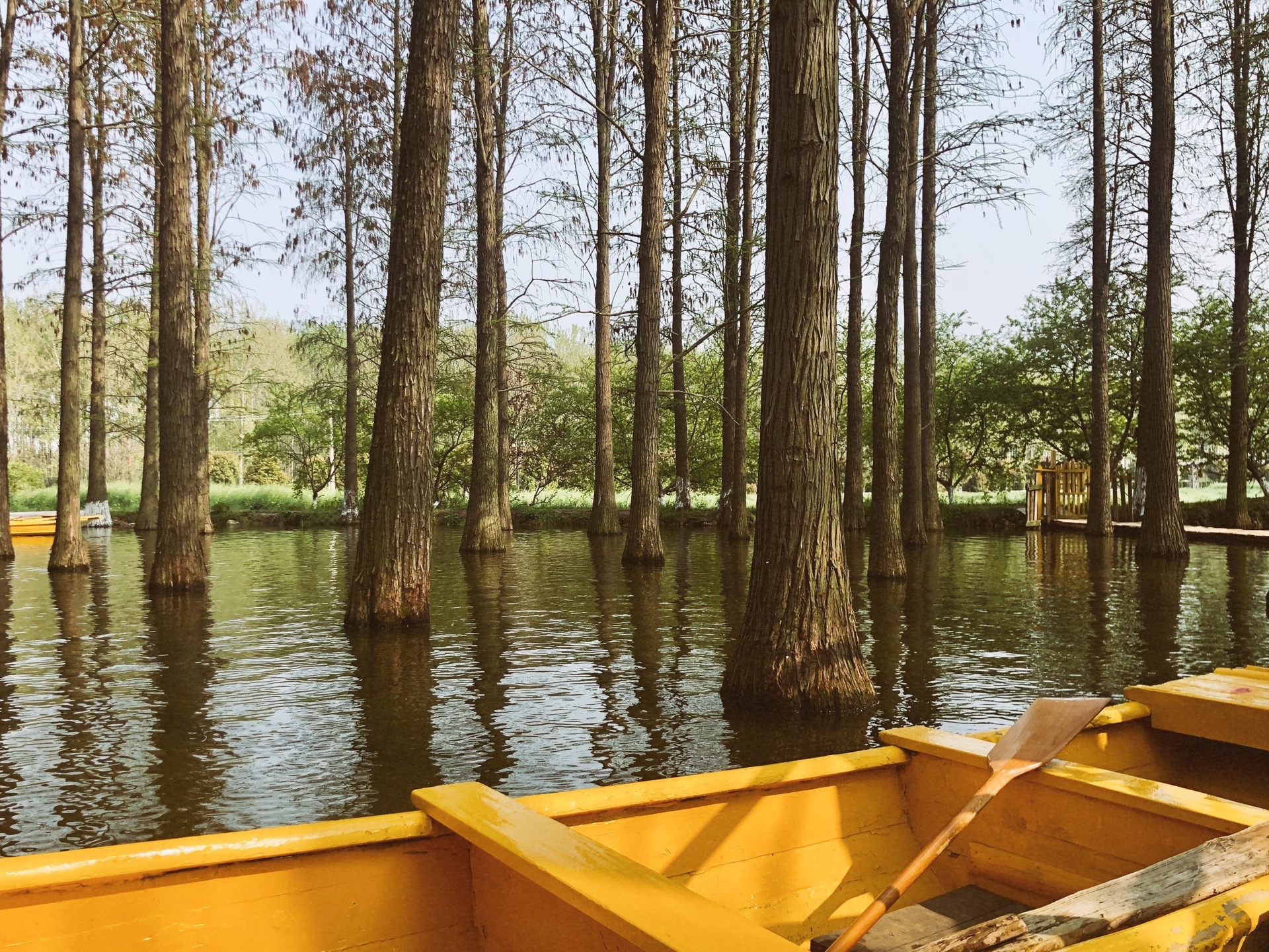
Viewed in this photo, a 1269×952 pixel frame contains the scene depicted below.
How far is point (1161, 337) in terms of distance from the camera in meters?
15.7

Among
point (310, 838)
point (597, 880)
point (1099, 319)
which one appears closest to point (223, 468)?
point (1099, 319)

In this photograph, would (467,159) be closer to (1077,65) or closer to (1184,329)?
(1077,65)

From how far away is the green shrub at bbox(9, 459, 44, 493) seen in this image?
51500 mm

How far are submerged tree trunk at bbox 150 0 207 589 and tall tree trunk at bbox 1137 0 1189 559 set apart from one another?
14.3m

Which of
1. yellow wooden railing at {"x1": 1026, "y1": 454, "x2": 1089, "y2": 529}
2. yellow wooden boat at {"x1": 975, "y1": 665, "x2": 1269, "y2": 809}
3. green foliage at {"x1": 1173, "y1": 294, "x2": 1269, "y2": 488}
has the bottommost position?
yellow wooden boat at {"x1": 975, "y1": 665, "x2": 1269, "y2": 809}

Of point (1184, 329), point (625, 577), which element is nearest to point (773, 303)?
point (625, 577)

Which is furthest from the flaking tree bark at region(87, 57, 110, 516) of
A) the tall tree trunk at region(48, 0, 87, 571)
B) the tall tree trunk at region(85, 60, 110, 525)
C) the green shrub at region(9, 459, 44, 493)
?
the green shrub at region(9, 459, 44, 493)

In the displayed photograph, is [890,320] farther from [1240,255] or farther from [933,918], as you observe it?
[1240,255]

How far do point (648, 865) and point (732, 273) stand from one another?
20.4m

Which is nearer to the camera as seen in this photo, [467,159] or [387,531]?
[387,531]

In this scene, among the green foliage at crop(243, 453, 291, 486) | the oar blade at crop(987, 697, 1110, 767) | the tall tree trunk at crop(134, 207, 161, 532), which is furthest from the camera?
the green foliage at crop(243, 453, 291, 486)

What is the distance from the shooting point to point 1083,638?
8688 mm

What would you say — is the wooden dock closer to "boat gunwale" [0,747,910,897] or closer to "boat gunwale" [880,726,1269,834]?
"boat gunwale" [880,726,1269,834]

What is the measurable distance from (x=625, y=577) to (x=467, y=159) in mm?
14508
